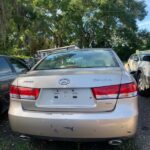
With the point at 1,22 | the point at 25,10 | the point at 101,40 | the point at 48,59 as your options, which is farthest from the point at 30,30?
the point at 48,59

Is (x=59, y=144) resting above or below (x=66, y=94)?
→ below

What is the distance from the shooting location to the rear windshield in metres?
5.11

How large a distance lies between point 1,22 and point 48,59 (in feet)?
28.7

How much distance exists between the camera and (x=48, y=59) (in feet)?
18.4

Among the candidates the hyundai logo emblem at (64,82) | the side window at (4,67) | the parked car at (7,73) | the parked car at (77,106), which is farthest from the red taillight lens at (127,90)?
the side window at (4,67)

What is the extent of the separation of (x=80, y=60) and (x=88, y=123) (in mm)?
1521

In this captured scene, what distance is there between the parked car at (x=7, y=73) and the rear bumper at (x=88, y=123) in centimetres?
178

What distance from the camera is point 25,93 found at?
429cm

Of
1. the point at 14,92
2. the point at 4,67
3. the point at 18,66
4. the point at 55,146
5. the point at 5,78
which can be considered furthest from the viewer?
the point at 18,66

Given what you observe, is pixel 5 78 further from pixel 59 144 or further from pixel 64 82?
pixel 64 82

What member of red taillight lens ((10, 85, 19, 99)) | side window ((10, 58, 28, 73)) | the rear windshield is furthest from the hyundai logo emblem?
side window ((10, 58, 28, 73))

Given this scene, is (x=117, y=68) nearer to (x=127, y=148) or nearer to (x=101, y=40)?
(x=127, y=148)

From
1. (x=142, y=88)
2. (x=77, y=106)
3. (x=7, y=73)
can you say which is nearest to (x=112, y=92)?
(x=77, y=106)

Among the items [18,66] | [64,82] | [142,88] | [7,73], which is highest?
[64,82]
